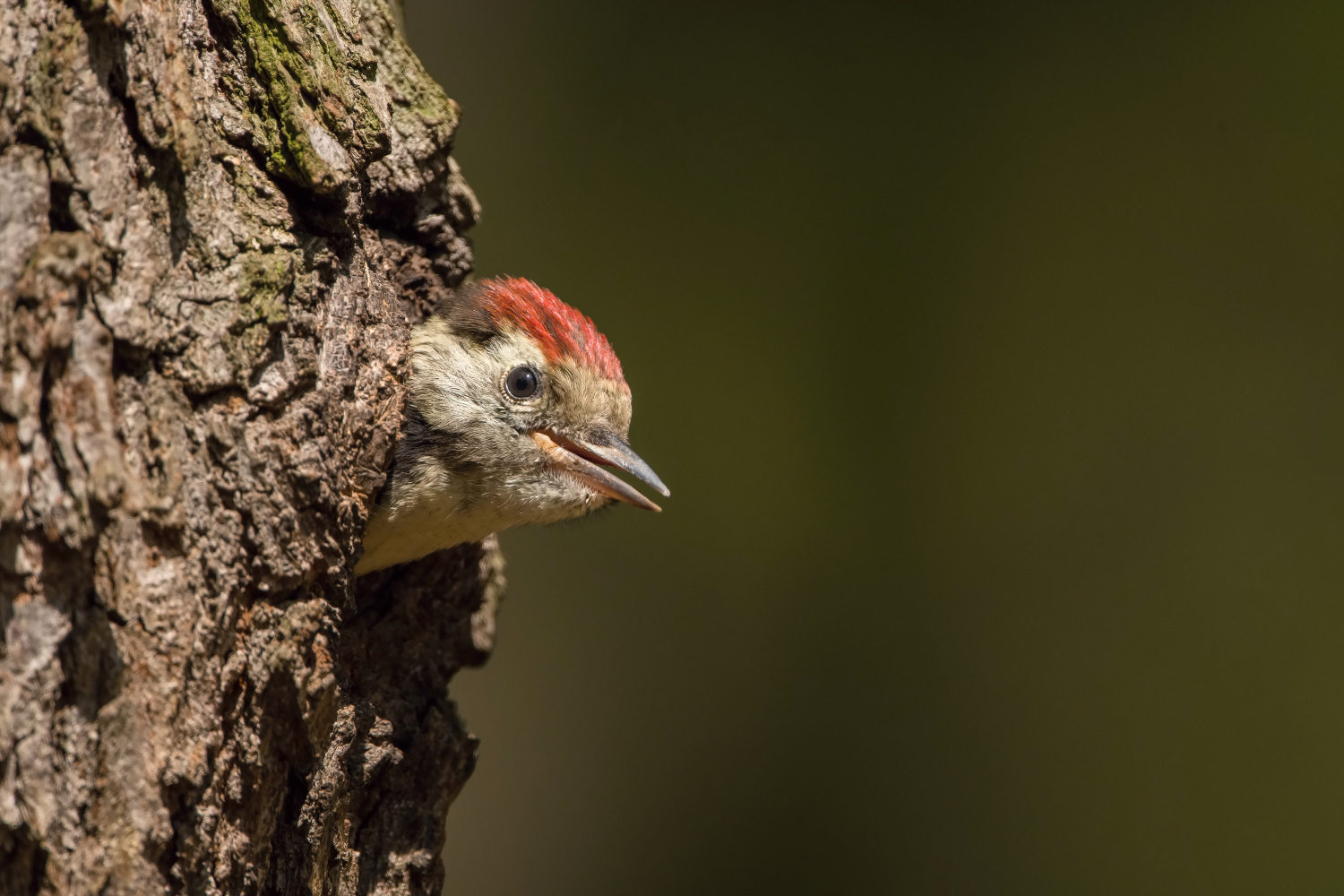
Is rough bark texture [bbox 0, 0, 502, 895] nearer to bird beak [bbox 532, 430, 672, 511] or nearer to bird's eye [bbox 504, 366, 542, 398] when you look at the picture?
bird's eye [bbox 504, 366, 542, 398]

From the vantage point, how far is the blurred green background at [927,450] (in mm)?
4066

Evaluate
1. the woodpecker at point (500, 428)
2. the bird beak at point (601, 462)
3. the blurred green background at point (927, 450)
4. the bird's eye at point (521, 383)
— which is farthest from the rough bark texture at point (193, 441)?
the blurred green background at point (927, 450)

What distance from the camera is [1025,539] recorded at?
169 inches

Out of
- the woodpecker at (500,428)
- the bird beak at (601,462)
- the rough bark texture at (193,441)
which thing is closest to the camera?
the rough bark texture at (193,441)

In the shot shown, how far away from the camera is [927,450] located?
14.6 ft

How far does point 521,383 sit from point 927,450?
2629 mm

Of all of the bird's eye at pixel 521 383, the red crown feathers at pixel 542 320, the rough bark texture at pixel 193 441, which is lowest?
the rough bark texture at pixel 193 441

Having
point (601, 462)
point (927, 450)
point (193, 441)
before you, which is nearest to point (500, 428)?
point (601, 462)

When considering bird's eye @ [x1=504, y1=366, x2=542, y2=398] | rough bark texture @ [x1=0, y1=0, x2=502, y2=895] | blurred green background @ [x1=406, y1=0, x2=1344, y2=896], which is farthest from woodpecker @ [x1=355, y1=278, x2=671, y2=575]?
blurred green background @ [x1=406, y1=0, x2=1344, y2=896]

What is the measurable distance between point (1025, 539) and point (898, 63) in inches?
77.8

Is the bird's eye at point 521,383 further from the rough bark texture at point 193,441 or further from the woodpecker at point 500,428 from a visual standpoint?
the rough bark texture at point 193,441

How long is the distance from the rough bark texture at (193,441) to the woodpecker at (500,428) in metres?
0.19

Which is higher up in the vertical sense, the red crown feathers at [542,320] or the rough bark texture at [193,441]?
the red crown feathers at [542,320]

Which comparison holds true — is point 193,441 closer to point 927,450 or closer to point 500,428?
point 500,428
